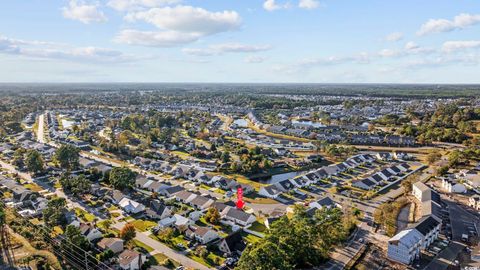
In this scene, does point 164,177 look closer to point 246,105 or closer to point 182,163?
point 182,163

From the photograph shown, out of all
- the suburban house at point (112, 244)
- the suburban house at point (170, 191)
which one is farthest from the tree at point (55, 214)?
the suburban house at point (170, 191)

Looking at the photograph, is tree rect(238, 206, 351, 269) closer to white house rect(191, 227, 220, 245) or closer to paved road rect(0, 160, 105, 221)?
white house rect(191, 227, 220, 245)

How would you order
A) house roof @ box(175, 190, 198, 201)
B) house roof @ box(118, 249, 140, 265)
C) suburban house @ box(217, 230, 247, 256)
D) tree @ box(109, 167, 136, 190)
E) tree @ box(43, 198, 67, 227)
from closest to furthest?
house roof @ box(118, 249, 140, 265) → suburban house @ box(217, 230, 247, 256) → tree @ box(43, 198, 67, 227) → house roof @ box(175, 190, 198, 201) → tree @ box(109, 167, 136, 190)

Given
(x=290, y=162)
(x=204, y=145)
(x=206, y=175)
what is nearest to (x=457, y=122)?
(x=290, y=162)

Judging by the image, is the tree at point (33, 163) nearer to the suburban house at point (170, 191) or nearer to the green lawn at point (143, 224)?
the suburban house at point (170, 191)

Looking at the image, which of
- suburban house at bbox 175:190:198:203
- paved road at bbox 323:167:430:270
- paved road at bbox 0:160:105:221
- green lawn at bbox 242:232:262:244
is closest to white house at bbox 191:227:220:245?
green lawn at bbox 242:232:262:244

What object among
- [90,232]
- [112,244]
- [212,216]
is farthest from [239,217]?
[90,232]

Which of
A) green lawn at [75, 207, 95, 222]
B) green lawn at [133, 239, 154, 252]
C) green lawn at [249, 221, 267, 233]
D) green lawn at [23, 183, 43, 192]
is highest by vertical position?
green lawn at [23, 183, 43, 192]
